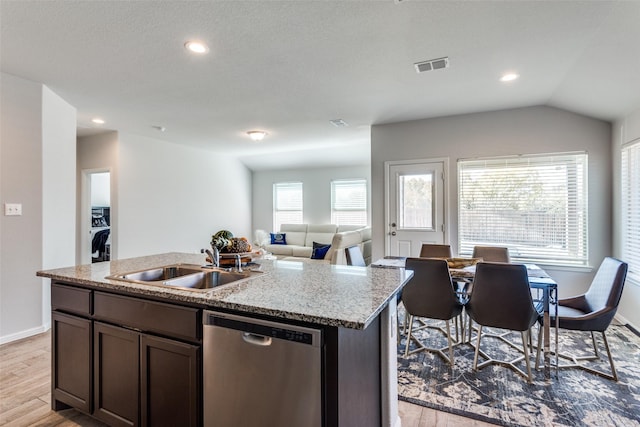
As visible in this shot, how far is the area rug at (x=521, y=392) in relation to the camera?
6.48 feet

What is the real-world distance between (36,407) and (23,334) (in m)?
1.58

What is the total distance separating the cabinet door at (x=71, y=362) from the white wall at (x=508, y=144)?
382cm

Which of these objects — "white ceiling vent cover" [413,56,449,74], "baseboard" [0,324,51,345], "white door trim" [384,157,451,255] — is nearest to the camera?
"white ceiling vent cover" [413,56,449,74]

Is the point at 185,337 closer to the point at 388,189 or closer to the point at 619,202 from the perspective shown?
the point at 388,189

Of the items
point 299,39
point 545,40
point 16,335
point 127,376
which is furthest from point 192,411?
point 545,40

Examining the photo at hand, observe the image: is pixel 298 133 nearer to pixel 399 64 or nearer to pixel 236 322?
pixel 399 64

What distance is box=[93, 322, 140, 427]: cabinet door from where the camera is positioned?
163 centimetres

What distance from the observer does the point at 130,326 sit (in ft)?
5.37

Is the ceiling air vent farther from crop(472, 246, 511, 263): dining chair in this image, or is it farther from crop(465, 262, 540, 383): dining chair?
crop(465, 262, 540, 383): dining chair

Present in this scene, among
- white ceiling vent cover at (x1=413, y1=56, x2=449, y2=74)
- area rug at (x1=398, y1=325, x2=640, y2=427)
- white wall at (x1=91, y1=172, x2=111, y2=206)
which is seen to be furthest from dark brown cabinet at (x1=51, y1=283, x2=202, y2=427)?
white wall at (x1=91, y1=172, x2=111, y2=206)

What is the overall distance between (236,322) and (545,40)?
120 inches

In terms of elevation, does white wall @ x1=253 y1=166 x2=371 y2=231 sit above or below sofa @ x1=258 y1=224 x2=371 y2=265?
above

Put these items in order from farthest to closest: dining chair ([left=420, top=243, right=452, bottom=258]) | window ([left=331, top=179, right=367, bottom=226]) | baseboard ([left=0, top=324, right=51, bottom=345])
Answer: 1. window ([left=331, top=179, right=367, bottom=226])
2. dining chair ([left=420, top=243, right=452, bottom=258])
3. baseboard ([left=0, top=324, right=51, bottom=345])

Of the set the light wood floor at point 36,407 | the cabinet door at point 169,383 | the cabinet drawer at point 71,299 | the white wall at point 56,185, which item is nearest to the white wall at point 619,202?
the light wood floor at point 36,407
